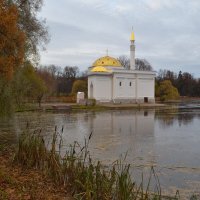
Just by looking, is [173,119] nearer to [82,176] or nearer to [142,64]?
[82,176]

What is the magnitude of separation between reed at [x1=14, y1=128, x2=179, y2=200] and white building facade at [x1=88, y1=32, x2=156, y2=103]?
52245 mm

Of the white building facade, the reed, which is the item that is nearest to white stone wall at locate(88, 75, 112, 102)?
the white building facade

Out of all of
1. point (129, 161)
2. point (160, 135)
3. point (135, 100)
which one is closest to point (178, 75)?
point (135, 100)

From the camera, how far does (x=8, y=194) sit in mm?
6434

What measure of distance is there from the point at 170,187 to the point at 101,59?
58728mm

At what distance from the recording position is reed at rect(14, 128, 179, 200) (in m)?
6.40

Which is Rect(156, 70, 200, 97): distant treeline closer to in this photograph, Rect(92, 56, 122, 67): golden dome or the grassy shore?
Rect(92, 56, 122, 67): golden dome

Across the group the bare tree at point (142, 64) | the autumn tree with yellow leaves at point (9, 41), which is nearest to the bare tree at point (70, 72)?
the bare tree at point (142, 64)

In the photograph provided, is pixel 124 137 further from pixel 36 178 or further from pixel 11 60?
pixel 36 178

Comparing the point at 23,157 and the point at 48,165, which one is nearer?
the point at 48,165

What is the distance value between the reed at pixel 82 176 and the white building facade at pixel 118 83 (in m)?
52.2

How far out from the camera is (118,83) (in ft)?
206

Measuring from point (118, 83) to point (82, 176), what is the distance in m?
55.8

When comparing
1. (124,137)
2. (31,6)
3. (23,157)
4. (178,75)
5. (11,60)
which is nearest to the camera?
(23,157)
